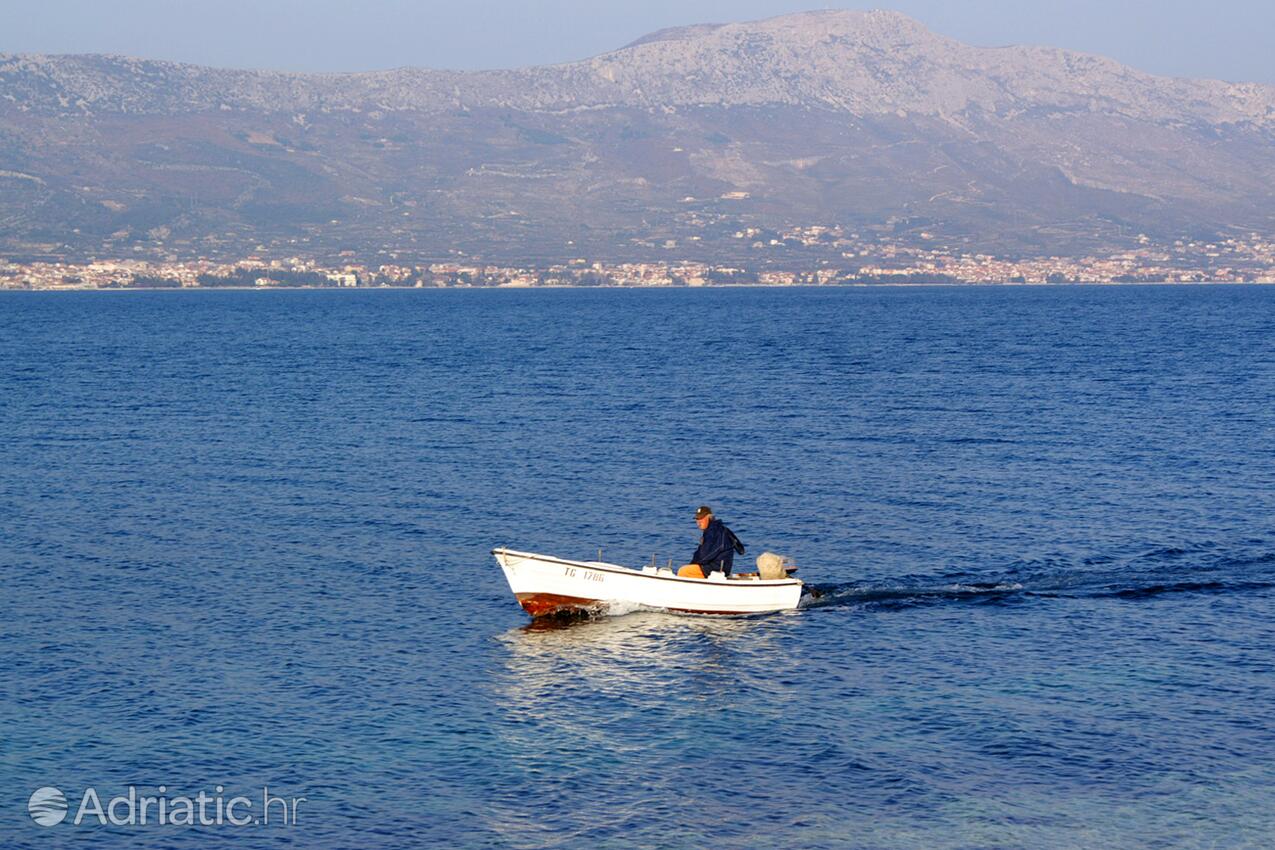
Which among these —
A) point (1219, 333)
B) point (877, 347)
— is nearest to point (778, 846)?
point (877, 347)

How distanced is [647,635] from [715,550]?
381 centimetres

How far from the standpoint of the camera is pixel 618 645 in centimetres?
3909

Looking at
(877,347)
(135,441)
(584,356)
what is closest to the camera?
(135,441)

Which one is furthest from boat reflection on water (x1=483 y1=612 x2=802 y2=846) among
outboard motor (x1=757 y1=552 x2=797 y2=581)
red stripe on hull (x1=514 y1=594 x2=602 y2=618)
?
outboard motor (x1=757 y1=552 x2=797 y2=581)

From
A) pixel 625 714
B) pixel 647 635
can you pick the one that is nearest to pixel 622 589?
pixel 647 635

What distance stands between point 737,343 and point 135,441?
96.5 metres

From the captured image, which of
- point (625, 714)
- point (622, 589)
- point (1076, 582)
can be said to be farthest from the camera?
point (1076, 582)

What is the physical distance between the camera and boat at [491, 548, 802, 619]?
41531mm

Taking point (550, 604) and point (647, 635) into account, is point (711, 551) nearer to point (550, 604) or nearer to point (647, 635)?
point (647, 635)

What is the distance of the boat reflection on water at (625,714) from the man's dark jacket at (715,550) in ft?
5.60

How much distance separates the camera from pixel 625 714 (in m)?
32.8

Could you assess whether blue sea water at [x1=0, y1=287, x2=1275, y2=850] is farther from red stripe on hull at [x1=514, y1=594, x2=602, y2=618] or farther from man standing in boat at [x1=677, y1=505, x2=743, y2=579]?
man standing in boat at [x1=677, y1=505, x2=743, y2=579]

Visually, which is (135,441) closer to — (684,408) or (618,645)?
(684,408)

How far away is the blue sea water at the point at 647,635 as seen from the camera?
27.9 metres
